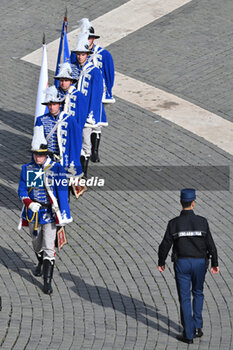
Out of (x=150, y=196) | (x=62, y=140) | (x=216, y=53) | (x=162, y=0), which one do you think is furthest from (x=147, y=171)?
(x=162, y=0)

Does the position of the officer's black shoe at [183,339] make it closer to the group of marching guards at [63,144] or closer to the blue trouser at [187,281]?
the blue trouser at [187,281]

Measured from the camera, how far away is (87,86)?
13.5 meters

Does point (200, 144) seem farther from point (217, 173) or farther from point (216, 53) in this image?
point (216, 53)

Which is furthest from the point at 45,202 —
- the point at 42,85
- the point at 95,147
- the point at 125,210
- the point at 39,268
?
the point at 42,85

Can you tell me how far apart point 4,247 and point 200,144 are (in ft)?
14.4

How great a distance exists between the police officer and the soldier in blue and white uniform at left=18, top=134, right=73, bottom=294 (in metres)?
1.53

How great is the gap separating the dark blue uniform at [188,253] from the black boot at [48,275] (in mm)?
1516

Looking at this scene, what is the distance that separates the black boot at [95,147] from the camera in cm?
1389

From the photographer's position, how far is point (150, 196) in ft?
42.4

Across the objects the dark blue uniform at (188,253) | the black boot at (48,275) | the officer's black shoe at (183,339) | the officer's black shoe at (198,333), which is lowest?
the officer's black shoe at (183,339)

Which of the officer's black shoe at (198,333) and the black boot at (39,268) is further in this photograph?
the black boot at (39,268)

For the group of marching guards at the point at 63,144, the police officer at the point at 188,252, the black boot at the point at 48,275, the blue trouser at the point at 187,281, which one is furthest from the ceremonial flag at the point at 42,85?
the blue trouser at the point at 187,281

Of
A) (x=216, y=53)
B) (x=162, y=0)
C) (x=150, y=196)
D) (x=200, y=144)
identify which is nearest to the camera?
(x=150, y=196)

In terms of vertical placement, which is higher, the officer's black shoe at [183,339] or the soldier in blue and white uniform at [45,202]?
the soldier in blue and white uniform at [45,202]
